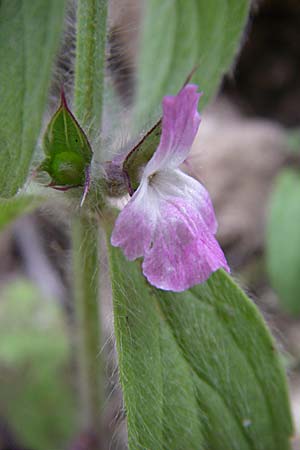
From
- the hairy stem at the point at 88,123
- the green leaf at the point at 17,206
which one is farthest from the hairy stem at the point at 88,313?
the green leaf at the point at 17,206

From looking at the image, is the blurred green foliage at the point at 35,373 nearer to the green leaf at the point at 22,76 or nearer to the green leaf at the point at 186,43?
the green leaf at the point at 186,43

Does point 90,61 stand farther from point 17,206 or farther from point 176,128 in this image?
point 17,206

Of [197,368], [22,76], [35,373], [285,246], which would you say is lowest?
[35,373]

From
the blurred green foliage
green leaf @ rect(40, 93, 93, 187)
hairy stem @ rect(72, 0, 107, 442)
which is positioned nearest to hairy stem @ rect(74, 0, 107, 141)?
hairy stem @ rect(72, 0, 107, 442)

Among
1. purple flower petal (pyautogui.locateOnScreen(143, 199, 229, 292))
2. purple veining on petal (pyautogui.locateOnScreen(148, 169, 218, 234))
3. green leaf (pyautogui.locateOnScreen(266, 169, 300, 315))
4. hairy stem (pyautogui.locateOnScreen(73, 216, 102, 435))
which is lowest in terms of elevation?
green leaf (pyautogui.locateOnScreen(266, 169, 300, 315))

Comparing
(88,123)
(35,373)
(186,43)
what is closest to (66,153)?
(88,123)

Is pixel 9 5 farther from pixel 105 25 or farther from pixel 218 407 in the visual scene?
pixel 218 407

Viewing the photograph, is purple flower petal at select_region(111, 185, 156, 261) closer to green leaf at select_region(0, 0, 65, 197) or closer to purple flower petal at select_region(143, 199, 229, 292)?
purple flower petal at select_region(143, 199, 229, 292)
